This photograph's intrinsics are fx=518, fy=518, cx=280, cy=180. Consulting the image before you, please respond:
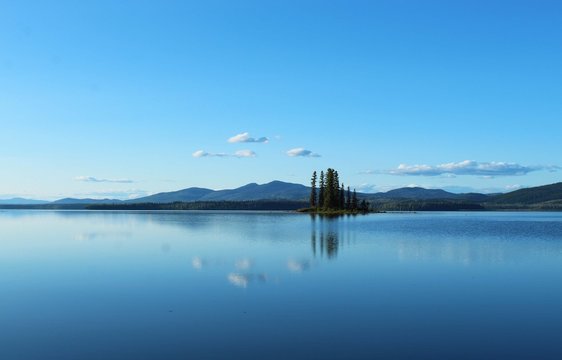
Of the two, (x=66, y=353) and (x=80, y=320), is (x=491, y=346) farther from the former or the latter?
(x=80, y=320)

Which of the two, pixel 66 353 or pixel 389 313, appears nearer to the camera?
pixel 66 353

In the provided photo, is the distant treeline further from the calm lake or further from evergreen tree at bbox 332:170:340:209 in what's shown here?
the calm lake

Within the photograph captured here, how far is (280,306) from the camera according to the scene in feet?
61.8

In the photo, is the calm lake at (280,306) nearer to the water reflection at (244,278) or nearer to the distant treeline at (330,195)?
the water reflection at (244,278)

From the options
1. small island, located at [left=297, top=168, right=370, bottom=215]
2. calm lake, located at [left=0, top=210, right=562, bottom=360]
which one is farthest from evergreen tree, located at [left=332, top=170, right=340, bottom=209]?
calm lake, located at [left=0, top=210, right=562, bottom=360]

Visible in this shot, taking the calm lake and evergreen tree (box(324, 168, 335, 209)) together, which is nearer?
the calm lake

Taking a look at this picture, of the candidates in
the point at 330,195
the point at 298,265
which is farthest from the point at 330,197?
the point at 298,265

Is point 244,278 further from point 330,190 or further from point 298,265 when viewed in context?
point 330,190

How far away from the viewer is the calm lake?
13.8 m

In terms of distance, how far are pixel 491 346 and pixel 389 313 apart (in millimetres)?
4402

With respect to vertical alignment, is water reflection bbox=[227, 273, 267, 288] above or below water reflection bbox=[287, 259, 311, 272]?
below

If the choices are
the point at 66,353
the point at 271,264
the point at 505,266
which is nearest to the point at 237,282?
the point at 271,264

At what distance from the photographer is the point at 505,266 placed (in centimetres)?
3081

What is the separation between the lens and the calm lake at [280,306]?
13.8 m
